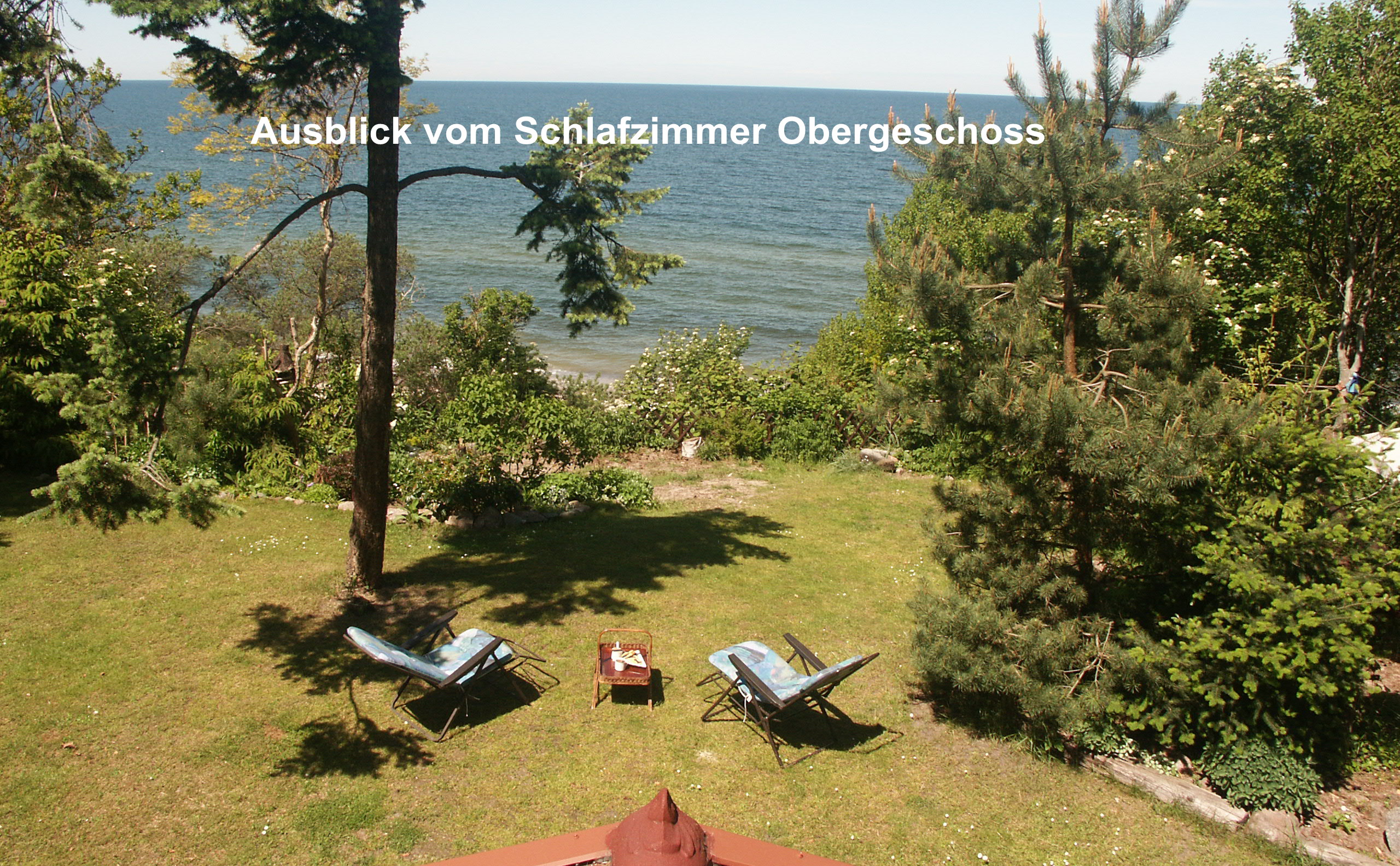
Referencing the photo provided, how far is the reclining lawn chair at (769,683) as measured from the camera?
5.90m

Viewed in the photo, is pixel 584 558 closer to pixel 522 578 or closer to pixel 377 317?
pixel 522 578

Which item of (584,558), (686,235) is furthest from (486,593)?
(686,235)

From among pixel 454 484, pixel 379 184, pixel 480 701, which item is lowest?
pixel 480 701

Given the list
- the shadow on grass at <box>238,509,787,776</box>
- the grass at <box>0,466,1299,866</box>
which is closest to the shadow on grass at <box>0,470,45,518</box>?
the grass at <box>0,466,1299,866</box>

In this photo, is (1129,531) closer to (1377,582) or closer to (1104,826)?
(1377,582)

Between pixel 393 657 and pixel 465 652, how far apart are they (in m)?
0.78

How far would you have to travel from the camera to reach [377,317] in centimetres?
757

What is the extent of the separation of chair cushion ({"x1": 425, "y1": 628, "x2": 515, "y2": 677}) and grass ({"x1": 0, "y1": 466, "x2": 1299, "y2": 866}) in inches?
15.3

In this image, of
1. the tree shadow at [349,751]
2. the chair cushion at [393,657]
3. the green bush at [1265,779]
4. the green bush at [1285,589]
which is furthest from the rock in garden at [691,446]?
the green bush at [1265,779]

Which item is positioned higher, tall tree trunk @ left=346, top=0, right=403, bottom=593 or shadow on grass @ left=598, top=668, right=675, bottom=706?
tall tree trunk @ left=346, top=0, right=403, bottom=593

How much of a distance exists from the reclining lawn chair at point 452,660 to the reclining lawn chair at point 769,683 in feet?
4.57

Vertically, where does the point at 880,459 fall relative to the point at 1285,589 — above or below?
below

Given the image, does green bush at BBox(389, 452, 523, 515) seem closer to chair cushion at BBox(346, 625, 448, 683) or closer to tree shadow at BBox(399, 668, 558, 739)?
tree shadow at BBox(399, 668, 558, 739)

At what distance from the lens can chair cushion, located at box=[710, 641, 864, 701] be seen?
6.04 metres
